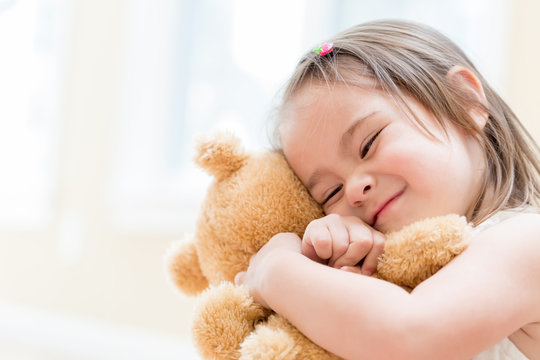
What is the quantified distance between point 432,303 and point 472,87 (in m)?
0.40

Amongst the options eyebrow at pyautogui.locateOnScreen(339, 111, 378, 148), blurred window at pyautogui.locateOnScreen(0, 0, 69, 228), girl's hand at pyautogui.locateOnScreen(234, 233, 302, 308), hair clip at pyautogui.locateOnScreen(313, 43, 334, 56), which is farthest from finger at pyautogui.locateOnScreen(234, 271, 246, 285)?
blurred window at pyautogui.locateOnScreen(0, 0, 69, 228)

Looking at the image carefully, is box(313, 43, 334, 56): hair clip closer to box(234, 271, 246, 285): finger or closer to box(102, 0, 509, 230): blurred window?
box(234, 271, 246, 285): finger

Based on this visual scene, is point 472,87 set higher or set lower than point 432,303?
higher

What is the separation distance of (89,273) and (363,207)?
6.08 ft

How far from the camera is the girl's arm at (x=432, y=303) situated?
568 mm

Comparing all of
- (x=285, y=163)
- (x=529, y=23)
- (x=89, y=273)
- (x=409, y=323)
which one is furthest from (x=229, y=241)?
(x=89, y=273)

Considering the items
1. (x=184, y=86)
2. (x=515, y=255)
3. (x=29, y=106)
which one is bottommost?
(x=515, y=255)

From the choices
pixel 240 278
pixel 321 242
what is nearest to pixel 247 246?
pixel 240 278

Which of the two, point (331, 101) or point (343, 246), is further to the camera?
point (331, 101)

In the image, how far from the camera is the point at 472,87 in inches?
33.7

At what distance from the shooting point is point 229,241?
80 cm

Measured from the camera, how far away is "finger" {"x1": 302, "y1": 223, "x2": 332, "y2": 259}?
26.9 inches

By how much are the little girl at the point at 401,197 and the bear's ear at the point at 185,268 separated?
14 centimetres

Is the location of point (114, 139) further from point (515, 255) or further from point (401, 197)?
point (515, 255)
